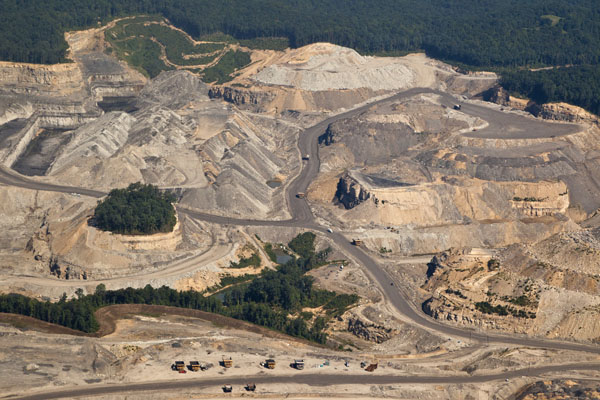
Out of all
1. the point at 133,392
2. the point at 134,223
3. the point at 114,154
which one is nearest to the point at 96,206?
the point at 134,223

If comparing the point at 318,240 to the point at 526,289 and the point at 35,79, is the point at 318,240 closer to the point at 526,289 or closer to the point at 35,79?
the point at 526,289

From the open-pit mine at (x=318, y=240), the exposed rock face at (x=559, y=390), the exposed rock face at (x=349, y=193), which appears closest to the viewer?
the exposed rock face at (x=559, y=390)

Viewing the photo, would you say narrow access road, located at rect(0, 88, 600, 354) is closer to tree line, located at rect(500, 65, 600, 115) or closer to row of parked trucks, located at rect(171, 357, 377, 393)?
tree line, located at rect(500, 65, 600, 115)

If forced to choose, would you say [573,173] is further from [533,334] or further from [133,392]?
[133,392]

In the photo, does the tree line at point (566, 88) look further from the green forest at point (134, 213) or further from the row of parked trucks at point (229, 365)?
the row of parked trucks at point (229, 365)

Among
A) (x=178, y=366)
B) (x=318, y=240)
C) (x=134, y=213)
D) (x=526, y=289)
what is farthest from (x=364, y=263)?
(x=178, y=366)

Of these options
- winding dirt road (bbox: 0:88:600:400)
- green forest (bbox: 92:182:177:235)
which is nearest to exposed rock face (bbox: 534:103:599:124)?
winding dirt road (bbox: 0:88:600:400)

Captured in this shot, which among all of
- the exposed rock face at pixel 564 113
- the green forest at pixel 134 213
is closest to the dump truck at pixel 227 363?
the green forest at pixel 134 213
